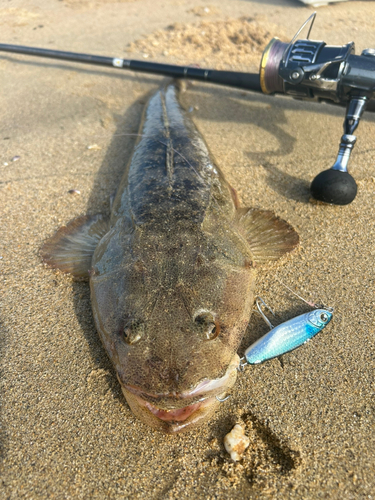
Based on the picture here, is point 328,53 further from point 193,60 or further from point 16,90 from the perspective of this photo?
point 16,90

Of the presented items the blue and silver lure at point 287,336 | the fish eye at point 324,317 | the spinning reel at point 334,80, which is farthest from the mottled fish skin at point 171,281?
the spinning reel at point 334,80

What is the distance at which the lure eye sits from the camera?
75.6 inches

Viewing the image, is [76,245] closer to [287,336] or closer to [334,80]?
[287,336]

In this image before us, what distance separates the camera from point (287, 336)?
2270mm

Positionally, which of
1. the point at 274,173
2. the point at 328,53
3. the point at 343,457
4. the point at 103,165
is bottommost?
the point at 343,457

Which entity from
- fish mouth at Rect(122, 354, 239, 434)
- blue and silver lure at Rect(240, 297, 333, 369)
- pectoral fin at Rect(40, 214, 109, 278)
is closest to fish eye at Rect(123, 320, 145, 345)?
fish mouth at Rect(122, 354, 239, 434)

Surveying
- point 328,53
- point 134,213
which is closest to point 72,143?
point 134,213

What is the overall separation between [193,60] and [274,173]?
3.58 m

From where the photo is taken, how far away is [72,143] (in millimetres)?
4375

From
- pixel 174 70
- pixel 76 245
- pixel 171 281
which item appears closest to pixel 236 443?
pixel 171 281

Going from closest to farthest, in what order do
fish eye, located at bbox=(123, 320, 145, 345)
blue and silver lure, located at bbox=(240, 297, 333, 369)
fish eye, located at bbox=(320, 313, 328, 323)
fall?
fish eye, located at bbox=(123, 320, 145, 345)
blue and silver lure, located at bbox=(240, 297, 333, 369)
fish eye, located at bbox=(320, 313, 328, 323)

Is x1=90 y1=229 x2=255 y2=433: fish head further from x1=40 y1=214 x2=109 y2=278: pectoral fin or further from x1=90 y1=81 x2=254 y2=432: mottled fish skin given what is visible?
x1=40 y1=214 x2=109 y2=278: pectoral fin

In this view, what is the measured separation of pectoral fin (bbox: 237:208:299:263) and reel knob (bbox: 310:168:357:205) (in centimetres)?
44

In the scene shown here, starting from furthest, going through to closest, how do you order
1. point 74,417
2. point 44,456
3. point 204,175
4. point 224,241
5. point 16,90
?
point 16,90 < point 204,175 < point 224,241 < point 74,417 < point 44,456
